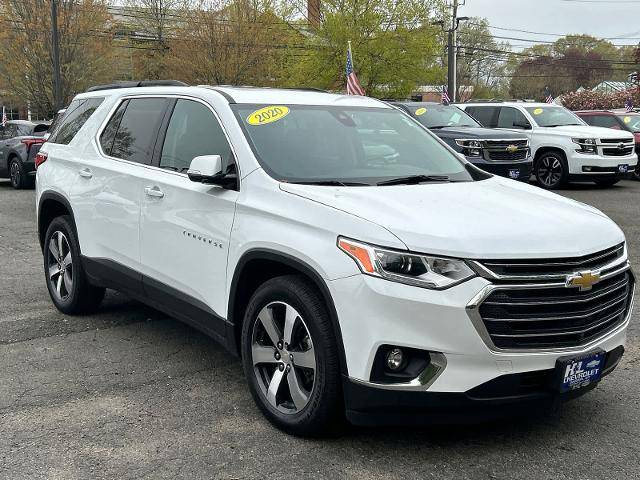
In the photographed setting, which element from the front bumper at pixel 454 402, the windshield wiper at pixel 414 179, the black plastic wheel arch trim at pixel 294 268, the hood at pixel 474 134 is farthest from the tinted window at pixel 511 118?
the front bumper at pixel 454 402

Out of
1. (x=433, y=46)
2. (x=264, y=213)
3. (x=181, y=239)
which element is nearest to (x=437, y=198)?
(x=264, y=213)

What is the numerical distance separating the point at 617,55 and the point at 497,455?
88623 mm

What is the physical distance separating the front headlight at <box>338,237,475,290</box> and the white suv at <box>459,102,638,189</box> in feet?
43.0

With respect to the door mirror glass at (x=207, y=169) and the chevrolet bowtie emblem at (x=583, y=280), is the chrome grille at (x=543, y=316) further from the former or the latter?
the door mirror glass at (x=207, y=169)

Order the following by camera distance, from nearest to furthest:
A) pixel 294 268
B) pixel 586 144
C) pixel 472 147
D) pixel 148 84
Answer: pixel 294 268 → pixel 148 84 → pixel 472 147 → pixel 586 144

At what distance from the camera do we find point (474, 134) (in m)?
13.4

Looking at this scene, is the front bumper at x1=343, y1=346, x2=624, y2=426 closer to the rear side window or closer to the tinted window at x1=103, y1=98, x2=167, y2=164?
the tinted window at x1=103, y1=98, x2=167, y2=164

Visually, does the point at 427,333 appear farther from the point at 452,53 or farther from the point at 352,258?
the point at 452,53

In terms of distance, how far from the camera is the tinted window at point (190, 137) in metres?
4.26

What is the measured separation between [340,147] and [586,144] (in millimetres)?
12170

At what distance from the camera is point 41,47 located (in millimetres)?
33812

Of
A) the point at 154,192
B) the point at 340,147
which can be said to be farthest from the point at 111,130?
the point at 340,147

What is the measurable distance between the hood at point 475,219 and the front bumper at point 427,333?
0.20 m

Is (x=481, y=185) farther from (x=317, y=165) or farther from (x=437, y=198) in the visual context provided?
(x=317, y=165)
